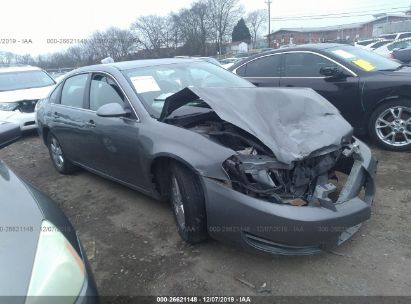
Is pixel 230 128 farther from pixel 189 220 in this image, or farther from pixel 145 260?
pixel 145 260

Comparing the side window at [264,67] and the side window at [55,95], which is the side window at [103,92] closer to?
the side window at [55,95]

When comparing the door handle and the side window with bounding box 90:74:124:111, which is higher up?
the side window with bounding box 90:74:124:111

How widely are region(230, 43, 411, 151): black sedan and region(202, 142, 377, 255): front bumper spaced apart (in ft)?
8.59

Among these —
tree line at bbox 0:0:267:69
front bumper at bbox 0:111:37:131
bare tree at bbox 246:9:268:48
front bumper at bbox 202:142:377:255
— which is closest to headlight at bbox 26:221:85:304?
front bumper at bbox 202:142:377:255

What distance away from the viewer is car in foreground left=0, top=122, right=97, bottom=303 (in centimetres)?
154

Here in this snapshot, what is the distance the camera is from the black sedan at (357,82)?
5.07 m

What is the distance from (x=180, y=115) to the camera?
347 cm

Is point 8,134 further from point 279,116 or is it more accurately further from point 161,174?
point 279,116

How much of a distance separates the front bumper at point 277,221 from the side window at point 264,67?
12.2 ft

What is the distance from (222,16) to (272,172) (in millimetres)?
65251

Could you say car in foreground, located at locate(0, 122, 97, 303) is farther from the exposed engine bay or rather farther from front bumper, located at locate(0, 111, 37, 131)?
front bumper, located at locate(0, 111, 37, 131)

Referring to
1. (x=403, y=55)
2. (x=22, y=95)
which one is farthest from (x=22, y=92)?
(x=403, y=55)

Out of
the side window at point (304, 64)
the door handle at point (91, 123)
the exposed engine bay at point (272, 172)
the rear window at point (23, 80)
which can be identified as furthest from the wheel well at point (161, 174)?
the rear window at point (23, 80)

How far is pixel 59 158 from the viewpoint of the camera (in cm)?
562
